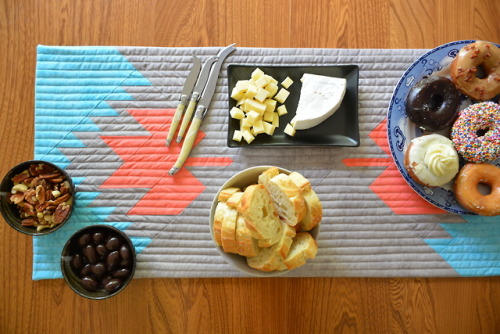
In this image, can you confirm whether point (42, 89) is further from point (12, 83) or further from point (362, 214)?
point (362, 214)

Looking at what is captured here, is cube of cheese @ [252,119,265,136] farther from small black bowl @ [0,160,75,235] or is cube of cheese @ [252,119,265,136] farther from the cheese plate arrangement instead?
small black bowl @ [0,160,75,235]

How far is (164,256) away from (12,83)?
611 mm

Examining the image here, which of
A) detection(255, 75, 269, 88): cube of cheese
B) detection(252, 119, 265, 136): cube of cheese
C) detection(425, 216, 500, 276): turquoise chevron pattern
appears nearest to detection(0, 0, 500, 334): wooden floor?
detection(425, 216, 500, 276): turquoise chevron pattern

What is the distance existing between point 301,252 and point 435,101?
0.52 metres

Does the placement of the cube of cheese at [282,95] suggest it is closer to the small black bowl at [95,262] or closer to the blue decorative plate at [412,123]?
the blue decorative plate at [412,123]

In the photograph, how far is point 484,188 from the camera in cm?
91

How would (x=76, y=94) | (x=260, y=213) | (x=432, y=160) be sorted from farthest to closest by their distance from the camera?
(x=76, y=94) → (x=432, y=160) → (x=260, y=213)

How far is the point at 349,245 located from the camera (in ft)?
3.05

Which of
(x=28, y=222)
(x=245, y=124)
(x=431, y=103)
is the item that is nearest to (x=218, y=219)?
A: (x=245, y=124)

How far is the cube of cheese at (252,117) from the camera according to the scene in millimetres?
886

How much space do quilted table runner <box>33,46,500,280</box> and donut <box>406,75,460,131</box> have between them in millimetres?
83

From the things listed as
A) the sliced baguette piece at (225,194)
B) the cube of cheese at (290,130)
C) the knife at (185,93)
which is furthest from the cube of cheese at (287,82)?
the sliced baguette piece at (225,194)

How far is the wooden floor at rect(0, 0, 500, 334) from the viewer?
3.04 ft

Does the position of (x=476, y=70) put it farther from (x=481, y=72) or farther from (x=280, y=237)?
(x=280, y=237)
